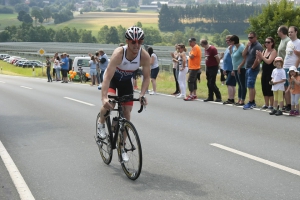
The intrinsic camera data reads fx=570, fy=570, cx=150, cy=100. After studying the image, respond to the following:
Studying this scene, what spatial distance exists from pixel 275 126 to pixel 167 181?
4830 mm

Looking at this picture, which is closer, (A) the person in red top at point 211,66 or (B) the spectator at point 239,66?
(B) the spectator at point 239,66

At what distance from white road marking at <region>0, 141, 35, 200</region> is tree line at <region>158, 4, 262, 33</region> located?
153m

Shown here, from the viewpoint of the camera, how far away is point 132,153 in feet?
24.3

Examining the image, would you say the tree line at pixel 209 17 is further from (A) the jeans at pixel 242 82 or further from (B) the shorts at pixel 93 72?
(A) the jeans at pixel 242 82

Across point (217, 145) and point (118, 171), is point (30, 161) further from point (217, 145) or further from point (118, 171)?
point (217, 145)

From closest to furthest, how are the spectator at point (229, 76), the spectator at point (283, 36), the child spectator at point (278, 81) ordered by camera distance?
the child spectator at point (278, 81) < the spectator at point (283, 36) < the spectator at point (229, 76)

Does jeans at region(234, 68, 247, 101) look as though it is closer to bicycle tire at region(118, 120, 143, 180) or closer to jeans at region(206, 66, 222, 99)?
jeans at region(206, 66, 222, 99)

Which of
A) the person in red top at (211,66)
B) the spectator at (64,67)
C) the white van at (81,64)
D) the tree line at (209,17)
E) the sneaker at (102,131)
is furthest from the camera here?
the tree line at (209,17)

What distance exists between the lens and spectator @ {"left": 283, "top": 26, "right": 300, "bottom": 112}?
13195 millimetres

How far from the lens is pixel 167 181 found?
24.0 feet

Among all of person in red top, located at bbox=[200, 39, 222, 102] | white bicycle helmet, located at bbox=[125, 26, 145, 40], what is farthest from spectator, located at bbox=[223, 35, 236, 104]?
white bicycle helmet, located at bbox=[125, 26, 145, 40]

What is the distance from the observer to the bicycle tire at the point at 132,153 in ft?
23.6

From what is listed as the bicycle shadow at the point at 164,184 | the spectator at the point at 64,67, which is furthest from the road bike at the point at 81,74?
the bicycle shadow at the point at 164,184

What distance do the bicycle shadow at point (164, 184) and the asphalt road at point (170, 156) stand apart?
0.04 feet
